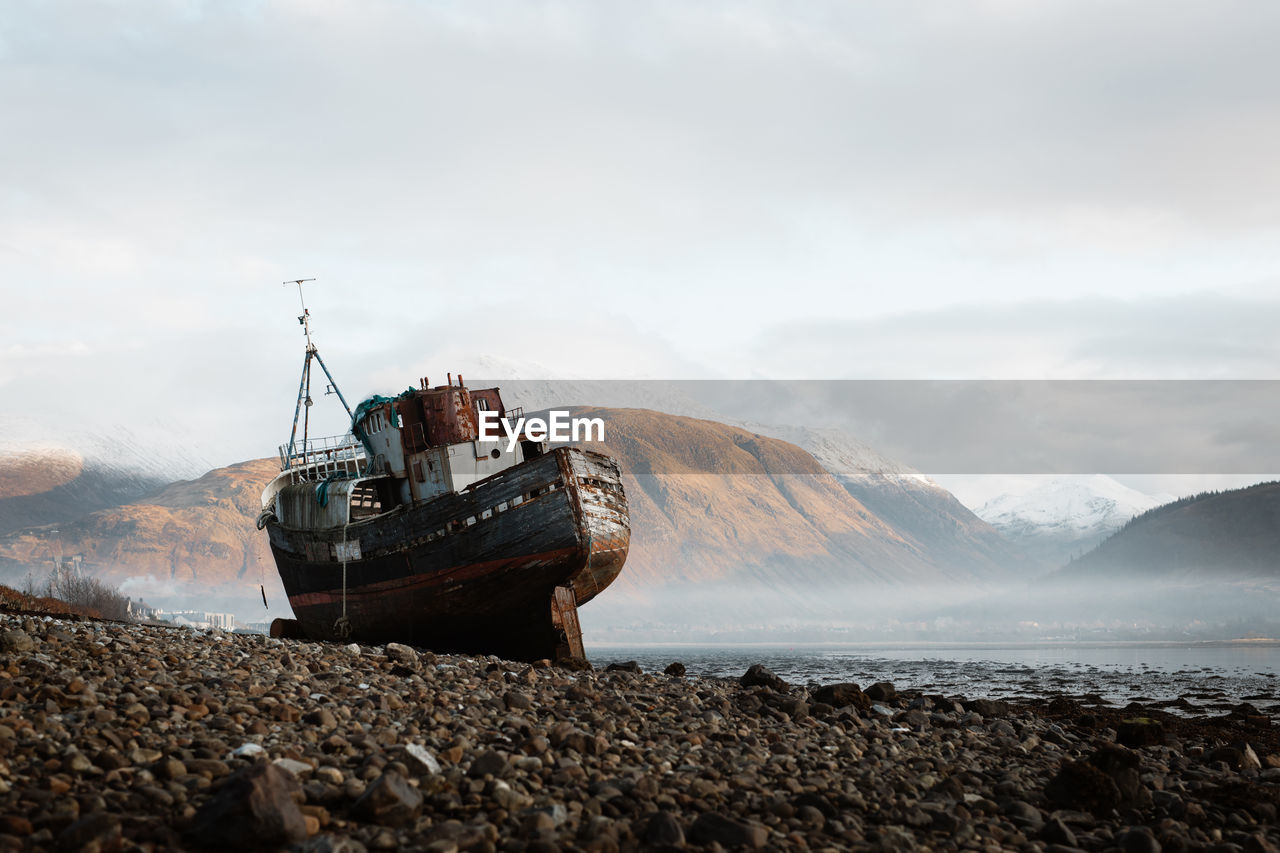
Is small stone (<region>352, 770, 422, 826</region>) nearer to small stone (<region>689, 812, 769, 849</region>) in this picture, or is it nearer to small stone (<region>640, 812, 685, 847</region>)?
small stone (<region>640, 812, 685, 847</region>)

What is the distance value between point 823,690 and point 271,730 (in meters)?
12.8

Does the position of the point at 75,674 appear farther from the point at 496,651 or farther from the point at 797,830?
the point at 496,651

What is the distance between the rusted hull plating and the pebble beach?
10.8m

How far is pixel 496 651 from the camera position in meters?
30.0

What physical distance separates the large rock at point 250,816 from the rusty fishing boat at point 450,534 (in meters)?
20.7

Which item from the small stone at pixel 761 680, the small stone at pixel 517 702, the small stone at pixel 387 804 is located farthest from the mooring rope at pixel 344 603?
the small stone at pixel 387 804

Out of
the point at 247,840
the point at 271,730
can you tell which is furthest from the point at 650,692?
the point at 247,840

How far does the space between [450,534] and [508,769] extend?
1988 centimetres

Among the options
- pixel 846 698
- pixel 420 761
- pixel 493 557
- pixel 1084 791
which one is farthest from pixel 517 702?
pixel 493 557

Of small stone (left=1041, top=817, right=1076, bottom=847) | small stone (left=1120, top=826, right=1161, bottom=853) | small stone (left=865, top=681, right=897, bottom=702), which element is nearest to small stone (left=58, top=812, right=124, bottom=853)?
small stone (left=1041, top=817, right=1076, bottom=847)

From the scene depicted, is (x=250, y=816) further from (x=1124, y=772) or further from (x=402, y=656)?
(x=402, y=656)

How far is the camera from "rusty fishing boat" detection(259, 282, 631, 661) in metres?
28.7

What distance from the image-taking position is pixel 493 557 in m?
28.5

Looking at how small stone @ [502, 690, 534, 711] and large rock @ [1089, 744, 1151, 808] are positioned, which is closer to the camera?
large rock @ [1089, 744, 1151, 808]
